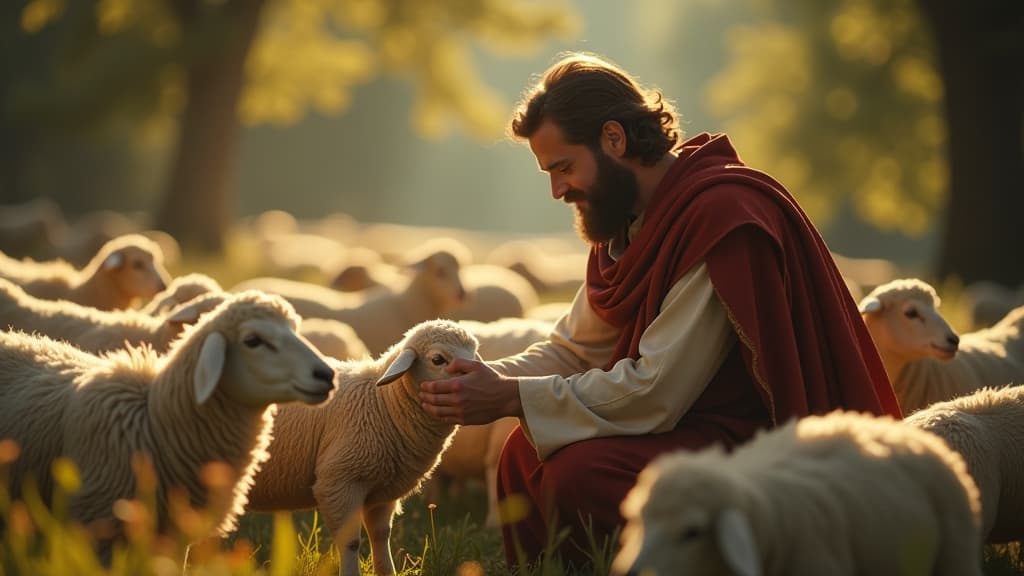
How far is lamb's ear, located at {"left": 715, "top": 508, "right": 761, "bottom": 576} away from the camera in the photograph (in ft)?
7.89

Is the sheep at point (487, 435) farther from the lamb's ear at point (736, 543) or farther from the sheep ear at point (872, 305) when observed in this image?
the lamb's ear at point (736, 543)

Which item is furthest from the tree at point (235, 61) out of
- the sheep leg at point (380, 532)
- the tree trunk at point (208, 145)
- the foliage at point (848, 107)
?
the sheep leg at point (380, 532)

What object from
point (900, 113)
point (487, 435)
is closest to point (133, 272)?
point (487, 435)

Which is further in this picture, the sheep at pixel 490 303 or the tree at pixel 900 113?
the tree at pixel 900 113

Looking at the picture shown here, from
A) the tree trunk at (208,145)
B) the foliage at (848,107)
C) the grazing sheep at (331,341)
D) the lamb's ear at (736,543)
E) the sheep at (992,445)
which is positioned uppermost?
the foliage at (848,107)

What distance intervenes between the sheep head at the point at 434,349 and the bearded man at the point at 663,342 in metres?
0.17

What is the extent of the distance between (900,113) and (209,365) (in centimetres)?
1953

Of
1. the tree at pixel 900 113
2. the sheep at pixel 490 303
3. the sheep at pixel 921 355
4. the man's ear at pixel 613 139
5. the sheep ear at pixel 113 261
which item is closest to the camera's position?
the man's ear at pixel 613 139

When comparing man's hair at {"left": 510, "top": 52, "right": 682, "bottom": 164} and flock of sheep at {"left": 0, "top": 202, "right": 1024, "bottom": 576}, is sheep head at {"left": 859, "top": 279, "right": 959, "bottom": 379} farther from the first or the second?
man's hair at {"left": 510, "top": 52, "right": 682, "bottom": 164}

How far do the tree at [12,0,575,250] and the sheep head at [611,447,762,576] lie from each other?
14.2 meters

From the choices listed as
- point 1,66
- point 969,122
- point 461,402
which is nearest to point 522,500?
point 461,402

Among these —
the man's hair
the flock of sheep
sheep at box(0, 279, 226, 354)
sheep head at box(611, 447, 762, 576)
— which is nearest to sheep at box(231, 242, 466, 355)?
the flock of sheep

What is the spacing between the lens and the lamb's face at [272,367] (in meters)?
3.45

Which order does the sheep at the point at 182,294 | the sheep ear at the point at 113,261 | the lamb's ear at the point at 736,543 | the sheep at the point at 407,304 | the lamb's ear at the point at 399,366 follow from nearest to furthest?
the lamb's ear at the point at 736,543 → the lamb's ear at the point at 399,366 → the sheep at the point at 182,294 → the sheep ear at the point at 113,261 → the sheep at the point at 407,304
